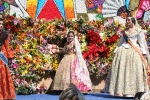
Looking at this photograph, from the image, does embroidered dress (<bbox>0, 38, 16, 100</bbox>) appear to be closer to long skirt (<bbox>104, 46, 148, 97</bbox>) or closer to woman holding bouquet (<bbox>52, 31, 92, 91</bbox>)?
woman holding bouquet (<bbox>52, 31, 92, 91</bbox>)

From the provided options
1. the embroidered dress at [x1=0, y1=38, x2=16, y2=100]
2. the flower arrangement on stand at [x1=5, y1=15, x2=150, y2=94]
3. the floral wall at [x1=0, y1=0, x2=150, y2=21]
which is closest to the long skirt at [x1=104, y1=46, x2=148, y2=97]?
the flower arrangement on stand at [x1=5, y1=15, x2=150, y2=94]

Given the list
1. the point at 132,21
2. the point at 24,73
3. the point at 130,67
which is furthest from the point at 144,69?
the point at 24,73

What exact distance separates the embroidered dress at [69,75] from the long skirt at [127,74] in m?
0.49

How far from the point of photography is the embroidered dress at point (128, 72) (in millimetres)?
6758

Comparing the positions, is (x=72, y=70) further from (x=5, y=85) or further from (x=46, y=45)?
(x=5, y=85)

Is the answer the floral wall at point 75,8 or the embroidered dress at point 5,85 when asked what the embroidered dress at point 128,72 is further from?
the floral wall at point 75,8

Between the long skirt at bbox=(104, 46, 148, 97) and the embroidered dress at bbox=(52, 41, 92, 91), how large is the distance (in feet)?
1.60

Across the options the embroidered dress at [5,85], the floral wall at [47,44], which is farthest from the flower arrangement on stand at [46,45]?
the embroidered dress at [5,85]

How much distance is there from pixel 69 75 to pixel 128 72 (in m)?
0.94

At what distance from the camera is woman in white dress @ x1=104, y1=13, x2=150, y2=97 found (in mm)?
6758

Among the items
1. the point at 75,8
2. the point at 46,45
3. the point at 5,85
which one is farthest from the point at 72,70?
the point at 75,8

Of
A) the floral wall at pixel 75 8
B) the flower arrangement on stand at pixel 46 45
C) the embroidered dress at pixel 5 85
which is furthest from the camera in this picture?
the floral wall at pixel 75 8

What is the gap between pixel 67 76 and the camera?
713cm

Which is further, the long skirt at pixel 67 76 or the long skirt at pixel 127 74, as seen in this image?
the long skirt at pixel 67 76
